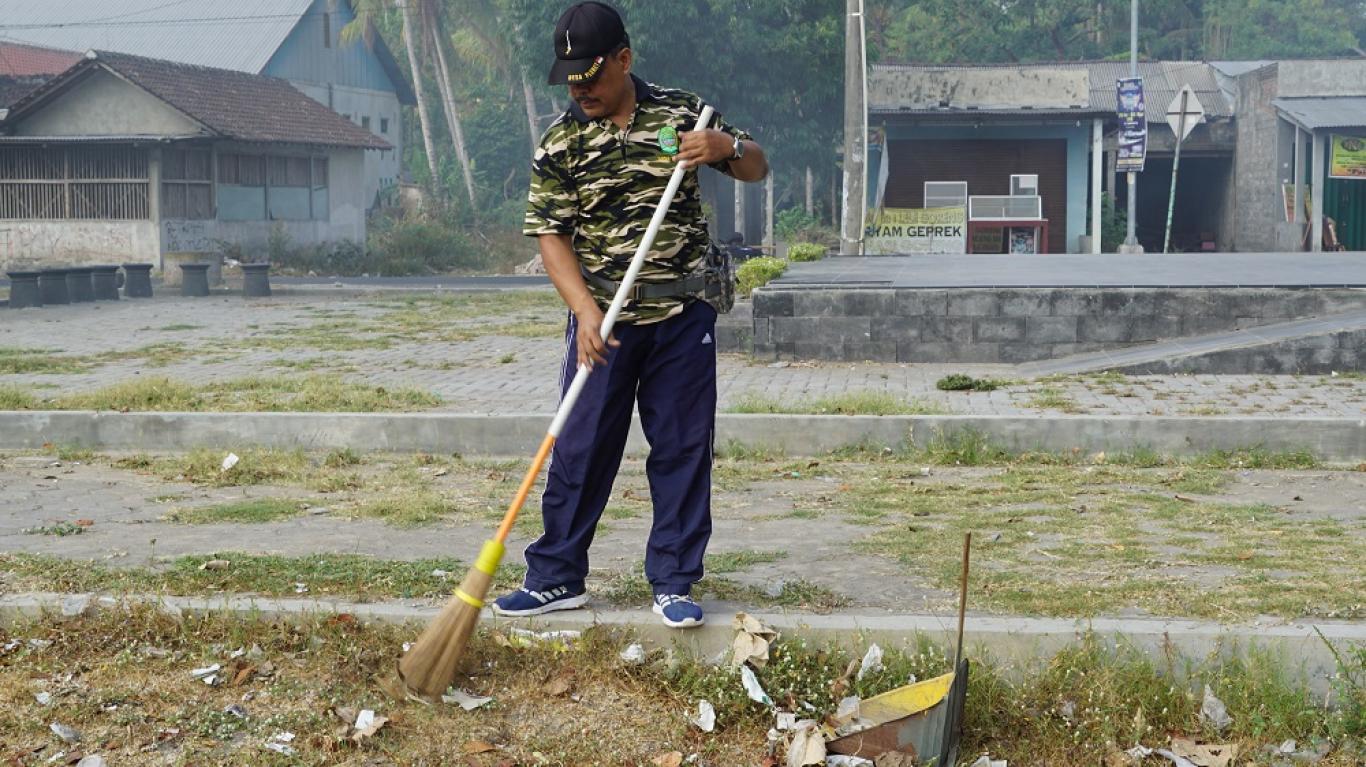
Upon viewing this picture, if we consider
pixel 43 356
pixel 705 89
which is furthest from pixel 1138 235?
pixel 43 356

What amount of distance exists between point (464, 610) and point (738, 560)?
5.05ft

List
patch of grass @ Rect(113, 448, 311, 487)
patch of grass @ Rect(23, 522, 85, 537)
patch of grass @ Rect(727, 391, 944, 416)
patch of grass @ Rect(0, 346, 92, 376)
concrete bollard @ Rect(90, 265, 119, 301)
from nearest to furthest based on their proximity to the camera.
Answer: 1. patch of grass @ Rect(23, 522, 85, 537)
2. patch of grass @ Rect(113, 448, 311, 487)
3. patch of grass @ Rect(727, 391, 944, 416)
4. patch of grass @ Rect(0, 346, 92, 376)
5. concrete bollard @ Rect(90, 265, 119, 301)

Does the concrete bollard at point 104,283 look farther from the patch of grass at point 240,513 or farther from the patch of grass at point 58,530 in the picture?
the patch of grass at point 58,530

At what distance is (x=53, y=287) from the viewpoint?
21.4 metres

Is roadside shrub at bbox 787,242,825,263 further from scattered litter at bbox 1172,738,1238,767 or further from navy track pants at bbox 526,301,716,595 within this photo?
scattered litter at bbox 1172,738,1238,767

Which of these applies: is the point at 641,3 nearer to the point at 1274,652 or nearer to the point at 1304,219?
the point at 1304,219

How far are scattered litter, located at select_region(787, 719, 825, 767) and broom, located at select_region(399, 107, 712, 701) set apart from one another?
919 mm

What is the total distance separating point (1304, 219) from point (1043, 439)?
2417 centimetres

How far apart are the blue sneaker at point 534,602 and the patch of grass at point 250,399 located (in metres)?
4.64

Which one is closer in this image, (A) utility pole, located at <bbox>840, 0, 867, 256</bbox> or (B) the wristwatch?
(B) the wristwatch

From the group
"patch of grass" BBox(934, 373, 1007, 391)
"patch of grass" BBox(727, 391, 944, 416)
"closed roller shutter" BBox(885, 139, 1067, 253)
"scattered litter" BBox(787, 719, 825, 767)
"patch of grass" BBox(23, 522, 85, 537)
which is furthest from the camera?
"closed roller shutter" BBox(885, 139, 1067, 253)

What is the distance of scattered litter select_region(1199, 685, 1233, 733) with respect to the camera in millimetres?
4055

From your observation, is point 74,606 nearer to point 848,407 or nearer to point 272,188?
point 848,407

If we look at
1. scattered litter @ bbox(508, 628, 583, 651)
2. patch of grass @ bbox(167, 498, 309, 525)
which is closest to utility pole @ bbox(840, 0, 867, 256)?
patch of grass @ bbox(167, 498, 309, 525)
